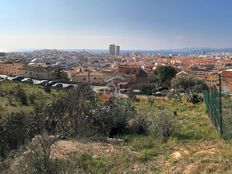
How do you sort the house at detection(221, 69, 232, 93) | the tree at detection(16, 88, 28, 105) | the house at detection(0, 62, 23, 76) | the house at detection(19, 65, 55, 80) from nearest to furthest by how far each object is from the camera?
1. the house at detection(221, 69, 232, 93)
2. the tree at detection(16, 88, 28, 105)
3. the house at detection(19, 65, 55, 80)
4. the house at detection(0, 62, 23, 76)

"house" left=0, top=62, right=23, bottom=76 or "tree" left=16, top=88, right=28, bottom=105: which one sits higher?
"tree" left=16, top=88, right=28, bottom=105

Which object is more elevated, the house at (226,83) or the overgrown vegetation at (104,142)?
the house at (226,83)

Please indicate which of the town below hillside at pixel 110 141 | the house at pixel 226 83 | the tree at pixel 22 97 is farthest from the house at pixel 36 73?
the town below hillside at pixel 110 141

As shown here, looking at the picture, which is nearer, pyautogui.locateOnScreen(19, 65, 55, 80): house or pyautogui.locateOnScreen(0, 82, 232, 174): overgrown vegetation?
pyautogui.locateOnScreen(0, 82, 232, 174): overgrown vegetation

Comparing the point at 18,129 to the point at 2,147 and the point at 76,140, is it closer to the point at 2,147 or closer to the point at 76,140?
the point at 2,147

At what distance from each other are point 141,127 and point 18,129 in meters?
3.49

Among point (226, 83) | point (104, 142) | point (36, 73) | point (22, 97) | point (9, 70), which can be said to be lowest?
point (9, 70)

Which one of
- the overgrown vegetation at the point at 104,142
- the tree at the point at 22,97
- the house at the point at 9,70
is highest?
the overgrown vegetation at the point at 104,142

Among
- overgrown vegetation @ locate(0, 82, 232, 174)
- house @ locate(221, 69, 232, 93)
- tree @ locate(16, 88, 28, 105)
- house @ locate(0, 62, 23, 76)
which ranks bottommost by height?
house @ locate(0, 62, 23, 76)

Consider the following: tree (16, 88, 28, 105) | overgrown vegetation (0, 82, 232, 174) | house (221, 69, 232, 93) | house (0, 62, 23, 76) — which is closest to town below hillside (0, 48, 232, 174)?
overgrown vegetation (0, 82, 232, 174)

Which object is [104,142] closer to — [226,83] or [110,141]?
[110,141]

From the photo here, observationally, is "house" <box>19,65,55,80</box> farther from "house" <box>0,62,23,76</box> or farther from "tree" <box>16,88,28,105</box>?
"tree" <box>16,88,28,105</box>

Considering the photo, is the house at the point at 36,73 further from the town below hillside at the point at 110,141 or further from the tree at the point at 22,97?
the town below hillside at the point at 110,141

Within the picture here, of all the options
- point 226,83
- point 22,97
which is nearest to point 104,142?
point 226,83
